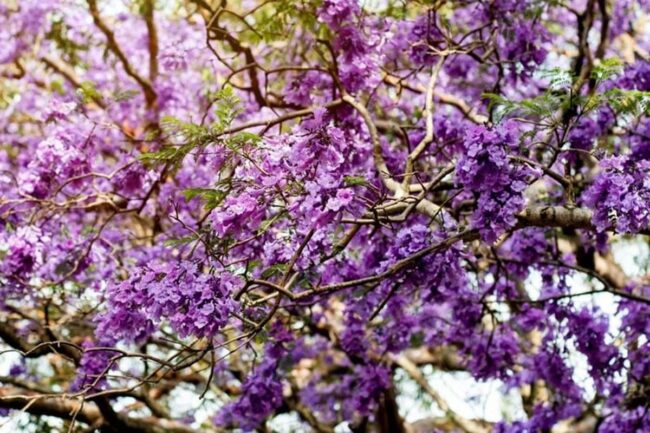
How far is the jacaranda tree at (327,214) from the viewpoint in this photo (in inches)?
130

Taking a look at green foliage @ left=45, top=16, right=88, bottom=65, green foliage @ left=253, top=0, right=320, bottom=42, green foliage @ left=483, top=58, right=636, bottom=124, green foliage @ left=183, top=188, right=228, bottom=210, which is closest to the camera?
green foliage @ left=183, top=188, right=228, bottom=210

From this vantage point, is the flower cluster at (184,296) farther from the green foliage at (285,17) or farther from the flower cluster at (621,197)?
the green foliage at (285,17)

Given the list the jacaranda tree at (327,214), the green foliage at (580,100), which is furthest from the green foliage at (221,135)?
the green foliage at (580,100)

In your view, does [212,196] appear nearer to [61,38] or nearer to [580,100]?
[580,100]

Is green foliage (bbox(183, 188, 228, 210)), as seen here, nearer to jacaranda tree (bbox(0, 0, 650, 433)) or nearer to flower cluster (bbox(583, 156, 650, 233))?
jacaranda tree (bbox(0, 0, 650, 433))

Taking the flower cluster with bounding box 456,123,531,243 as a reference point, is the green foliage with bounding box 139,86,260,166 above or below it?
above

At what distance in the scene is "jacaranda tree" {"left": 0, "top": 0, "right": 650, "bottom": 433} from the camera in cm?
331

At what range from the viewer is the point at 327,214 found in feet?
10.0

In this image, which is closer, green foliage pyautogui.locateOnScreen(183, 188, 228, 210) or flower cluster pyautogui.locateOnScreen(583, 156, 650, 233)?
flower cluster pyautogui.locateOnScreen(583, 156, 650, 233)

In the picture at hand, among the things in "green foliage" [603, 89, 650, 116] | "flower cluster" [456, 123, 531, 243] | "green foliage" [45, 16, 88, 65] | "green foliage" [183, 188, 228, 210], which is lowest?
"flower cluster" [456, 123, 531, 243]

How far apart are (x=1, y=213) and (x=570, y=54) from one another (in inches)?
223

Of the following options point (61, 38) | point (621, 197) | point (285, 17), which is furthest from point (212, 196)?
point (61, 38)

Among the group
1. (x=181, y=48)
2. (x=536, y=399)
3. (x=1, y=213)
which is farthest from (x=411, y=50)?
(x=536, y=399)

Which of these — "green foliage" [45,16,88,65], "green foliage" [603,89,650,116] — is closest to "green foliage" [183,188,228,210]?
"green foliage" [603,89,650,116]
